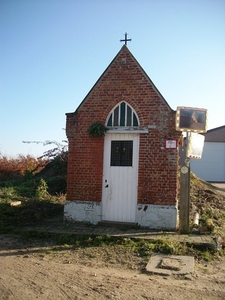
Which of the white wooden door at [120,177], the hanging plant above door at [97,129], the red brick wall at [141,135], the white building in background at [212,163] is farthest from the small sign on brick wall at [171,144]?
the white building in background at [212,163]

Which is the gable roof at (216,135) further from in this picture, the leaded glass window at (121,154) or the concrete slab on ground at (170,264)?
the concrete slab on ground at (170,264)

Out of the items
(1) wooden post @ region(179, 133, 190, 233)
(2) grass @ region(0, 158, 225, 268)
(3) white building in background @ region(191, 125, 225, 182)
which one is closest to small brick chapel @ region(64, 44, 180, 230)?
(1) wooden post @ region(179, 133, 190, 233)

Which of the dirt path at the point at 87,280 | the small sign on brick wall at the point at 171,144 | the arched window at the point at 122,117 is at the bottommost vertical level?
the dirt path at the point at 87,280

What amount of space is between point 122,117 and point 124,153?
1.14 m

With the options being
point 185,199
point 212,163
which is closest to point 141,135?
point 185,199

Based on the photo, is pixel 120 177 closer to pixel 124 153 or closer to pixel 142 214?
pixel 124 153

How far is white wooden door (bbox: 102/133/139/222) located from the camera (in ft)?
28.3

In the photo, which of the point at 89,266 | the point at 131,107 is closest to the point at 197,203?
the point at 131,107

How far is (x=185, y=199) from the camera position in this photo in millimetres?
7930

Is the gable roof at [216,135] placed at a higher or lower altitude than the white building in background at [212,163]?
higher

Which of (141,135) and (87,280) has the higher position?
(141,135)

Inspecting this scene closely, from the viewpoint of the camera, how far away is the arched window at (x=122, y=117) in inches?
345

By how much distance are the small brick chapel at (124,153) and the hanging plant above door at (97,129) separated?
36 millimetres

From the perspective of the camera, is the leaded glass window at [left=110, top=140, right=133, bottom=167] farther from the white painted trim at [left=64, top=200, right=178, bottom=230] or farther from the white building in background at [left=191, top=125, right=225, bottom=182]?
the white building in background at [left=191, top=125, right=225, bottom=182]
